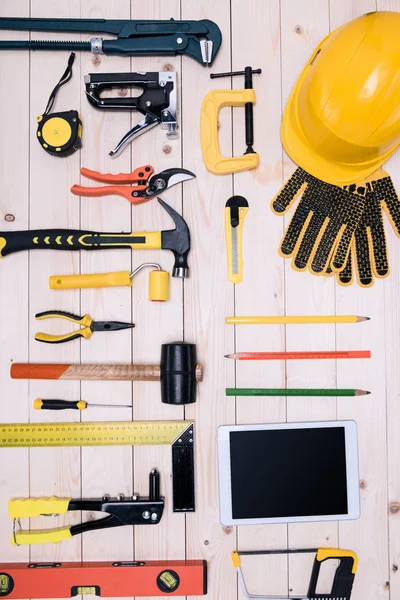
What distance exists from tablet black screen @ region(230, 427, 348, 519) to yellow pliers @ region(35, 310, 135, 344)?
1.51 ft

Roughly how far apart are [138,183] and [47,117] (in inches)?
12.6

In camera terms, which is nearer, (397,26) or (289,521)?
(397,26)

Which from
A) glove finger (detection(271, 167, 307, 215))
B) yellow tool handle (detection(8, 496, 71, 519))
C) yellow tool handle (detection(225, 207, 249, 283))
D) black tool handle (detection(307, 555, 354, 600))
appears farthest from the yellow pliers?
black tool handle (detection(307, 555, 354, 600))

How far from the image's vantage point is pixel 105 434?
1307 millimetres

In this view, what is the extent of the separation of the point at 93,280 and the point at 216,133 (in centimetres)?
56

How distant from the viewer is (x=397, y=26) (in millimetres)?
1109

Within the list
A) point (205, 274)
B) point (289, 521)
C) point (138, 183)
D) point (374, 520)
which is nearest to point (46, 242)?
point (138, 183)

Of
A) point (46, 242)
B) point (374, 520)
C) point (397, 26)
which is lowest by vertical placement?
point (374, 520)

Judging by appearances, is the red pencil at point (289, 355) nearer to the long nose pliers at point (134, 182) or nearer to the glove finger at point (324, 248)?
the glove finger at point (324, 248)

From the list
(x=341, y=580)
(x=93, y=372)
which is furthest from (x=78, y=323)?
(x=341, y=580)

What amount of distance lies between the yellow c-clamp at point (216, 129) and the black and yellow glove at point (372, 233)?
36 cm

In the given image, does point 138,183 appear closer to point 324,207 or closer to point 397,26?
point 324,207

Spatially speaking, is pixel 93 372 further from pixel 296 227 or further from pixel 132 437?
pixel 296 227

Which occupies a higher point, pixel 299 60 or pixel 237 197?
pixel 299 60
